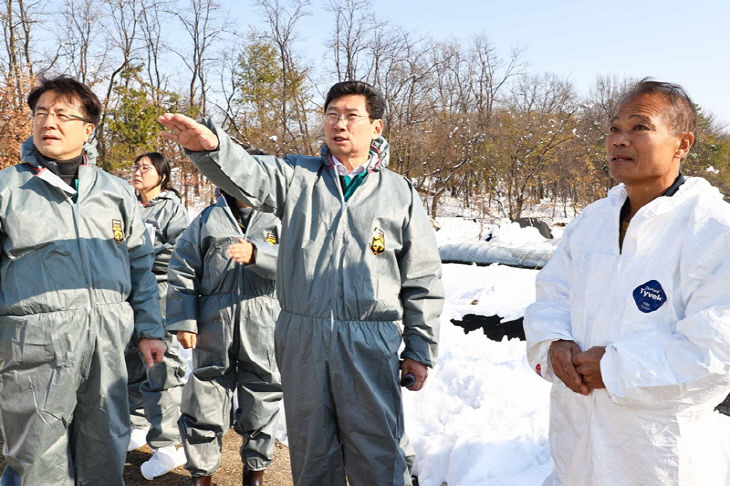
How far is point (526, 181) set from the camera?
23250 mm

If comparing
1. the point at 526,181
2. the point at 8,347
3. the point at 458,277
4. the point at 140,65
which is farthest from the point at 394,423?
the point at 140,65

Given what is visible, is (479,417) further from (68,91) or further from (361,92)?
(68,91)

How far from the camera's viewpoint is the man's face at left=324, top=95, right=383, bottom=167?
240 centimetres

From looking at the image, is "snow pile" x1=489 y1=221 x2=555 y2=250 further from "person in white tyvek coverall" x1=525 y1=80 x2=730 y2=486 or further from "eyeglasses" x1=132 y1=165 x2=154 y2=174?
"person in white tyvek coverall" x1=525 y1=80 x2=730 y2=486

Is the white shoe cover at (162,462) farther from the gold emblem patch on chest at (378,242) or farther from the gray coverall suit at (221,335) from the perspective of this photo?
the gold emblem patch on chest at (378,242)

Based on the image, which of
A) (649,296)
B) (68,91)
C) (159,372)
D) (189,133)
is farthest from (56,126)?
(649,296)

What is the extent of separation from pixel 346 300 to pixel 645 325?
3.52ft

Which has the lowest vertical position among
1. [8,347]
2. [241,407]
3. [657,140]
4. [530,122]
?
[241,407]

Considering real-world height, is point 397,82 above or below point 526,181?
above

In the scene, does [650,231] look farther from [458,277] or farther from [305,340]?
[458,277]

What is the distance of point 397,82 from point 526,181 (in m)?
7.01

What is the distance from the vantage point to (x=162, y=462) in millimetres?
3570

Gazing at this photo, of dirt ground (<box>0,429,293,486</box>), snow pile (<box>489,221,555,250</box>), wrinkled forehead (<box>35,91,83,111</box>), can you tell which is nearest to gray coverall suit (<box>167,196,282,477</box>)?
dirt ground (<box>0,429,293,486</box>)

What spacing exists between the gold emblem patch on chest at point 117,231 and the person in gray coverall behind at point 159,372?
4.16 ft
